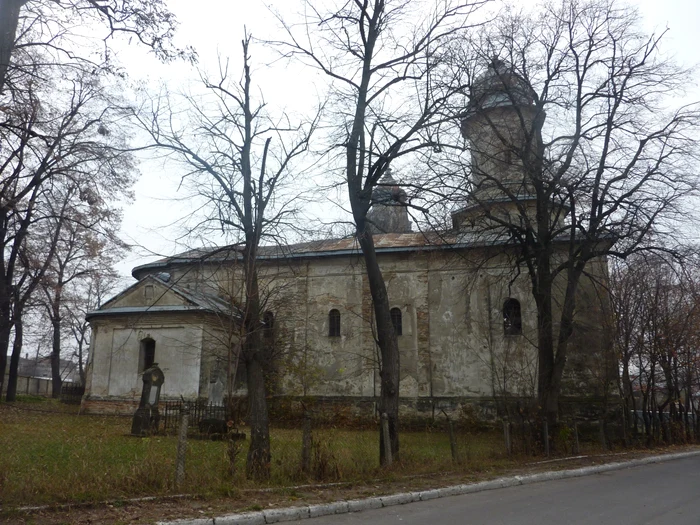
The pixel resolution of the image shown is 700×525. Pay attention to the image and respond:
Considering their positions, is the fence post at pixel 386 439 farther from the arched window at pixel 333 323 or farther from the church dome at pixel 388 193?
the arched window at pixel 333 323

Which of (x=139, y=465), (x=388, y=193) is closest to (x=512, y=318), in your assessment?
(x=388, y=193)

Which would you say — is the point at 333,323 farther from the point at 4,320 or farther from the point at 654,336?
the point at 4,320

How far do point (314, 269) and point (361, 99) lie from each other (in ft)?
48.6

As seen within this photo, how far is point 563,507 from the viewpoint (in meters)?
8.57

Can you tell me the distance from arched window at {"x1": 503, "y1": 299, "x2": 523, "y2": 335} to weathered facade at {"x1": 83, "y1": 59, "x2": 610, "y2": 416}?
0.04 meters

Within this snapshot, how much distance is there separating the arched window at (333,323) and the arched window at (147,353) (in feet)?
24.3

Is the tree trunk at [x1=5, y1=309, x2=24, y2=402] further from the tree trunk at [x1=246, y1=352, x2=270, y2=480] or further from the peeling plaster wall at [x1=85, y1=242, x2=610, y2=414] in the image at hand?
the tree trunk at [x1=246, y1=352, x2=270, y2=480]

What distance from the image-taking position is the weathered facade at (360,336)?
76.5 feet

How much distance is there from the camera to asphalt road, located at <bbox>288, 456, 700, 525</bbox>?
24.8 ft

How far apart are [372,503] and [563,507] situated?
2761mm

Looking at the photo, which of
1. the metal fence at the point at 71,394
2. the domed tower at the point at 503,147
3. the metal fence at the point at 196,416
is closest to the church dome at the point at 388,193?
the domed tower at the point at 503,147

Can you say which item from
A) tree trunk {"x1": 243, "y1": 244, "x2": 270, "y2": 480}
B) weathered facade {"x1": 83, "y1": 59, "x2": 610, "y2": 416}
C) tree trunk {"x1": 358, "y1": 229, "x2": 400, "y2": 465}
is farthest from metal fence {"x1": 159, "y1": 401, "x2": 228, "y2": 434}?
tree trunk {"x1": 243, "y1": 244, "x2": 270, "y2": 480}

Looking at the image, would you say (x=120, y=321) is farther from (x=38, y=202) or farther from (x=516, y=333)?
(x=516, y=333)

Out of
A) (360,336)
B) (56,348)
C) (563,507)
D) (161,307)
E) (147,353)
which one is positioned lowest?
(563,507)
